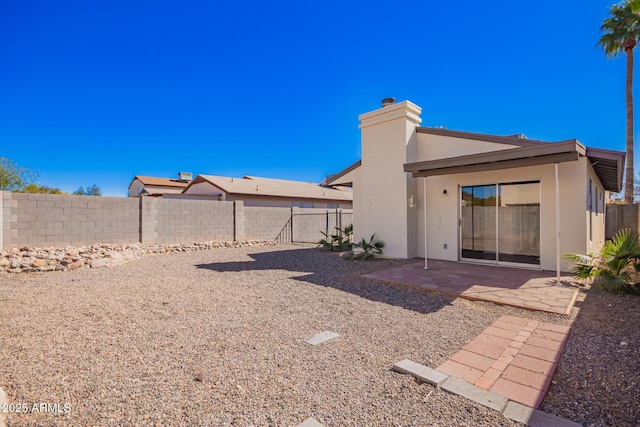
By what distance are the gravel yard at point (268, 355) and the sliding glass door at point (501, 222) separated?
8.20ft

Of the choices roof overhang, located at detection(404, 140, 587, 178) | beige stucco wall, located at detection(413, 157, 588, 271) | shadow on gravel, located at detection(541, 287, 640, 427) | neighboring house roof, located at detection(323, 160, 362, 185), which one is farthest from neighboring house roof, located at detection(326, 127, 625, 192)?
shadow on gravel, located at detection(541, 287, 640, 427)

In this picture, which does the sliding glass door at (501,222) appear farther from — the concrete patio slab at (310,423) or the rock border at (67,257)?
the rock border at (67,257)

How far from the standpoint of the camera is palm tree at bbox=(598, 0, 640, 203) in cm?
1474

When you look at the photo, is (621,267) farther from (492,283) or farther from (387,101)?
(387,101)

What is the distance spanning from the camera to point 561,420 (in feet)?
7.34

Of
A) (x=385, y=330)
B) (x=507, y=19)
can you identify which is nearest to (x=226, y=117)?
(x=507, y=19)

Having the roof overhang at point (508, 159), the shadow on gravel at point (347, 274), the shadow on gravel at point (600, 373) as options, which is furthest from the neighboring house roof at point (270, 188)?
the shadow on gravel at point (600, 373)

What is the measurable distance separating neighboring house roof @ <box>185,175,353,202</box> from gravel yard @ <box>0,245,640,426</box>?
15614mm

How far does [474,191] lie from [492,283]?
3.25 meters

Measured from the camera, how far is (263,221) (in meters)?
16.3

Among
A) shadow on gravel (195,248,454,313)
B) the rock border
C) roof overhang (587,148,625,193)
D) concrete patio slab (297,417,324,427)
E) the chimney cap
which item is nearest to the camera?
concrete patio slab (297,417,324,427)

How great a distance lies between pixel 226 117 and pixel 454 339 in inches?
774

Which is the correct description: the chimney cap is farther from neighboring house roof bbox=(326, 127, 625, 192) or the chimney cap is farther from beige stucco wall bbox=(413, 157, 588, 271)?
beige stucco wall bbox=(413, 157, 588, 271)

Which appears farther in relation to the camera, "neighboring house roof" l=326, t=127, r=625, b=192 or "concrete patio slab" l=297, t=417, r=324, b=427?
"neighboring house roof" l=326, t=127, r=625, b=192
